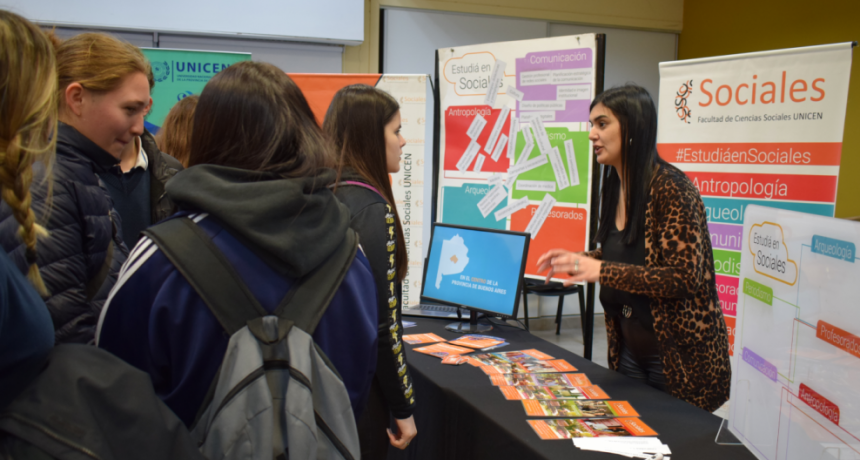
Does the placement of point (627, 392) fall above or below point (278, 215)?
below

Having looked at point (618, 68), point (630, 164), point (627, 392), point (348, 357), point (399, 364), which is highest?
point (618, 68)

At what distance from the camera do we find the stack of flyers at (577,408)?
4.83 feet

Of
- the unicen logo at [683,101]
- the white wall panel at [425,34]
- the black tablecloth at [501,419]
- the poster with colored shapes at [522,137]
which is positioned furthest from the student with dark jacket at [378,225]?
the white wall panel at [425,34]

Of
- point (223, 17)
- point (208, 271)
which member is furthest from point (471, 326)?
point (223, 17)

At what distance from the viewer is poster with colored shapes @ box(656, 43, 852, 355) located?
2.65 metres

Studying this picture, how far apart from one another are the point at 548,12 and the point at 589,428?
440cm

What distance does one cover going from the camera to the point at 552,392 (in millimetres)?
1632

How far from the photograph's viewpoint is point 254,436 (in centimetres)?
76

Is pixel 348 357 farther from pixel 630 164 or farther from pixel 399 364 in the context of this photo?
pixel 630 164

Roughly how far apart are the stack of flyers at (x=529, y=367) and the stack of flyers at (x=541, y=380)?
0.04 metres

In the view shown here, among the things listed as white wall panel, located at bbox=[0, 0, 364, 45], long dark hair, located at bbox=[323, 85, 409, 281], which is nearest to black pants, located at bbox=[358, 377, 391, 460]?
long dark hair, located at bbox=[323, 85, 409, 281]

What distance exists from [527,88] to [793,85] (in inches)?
51.9

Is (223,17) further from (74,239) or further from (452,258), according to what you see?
(74,239)

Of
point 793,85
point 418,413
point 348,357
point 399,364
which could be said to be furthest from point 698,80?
point 348,357
